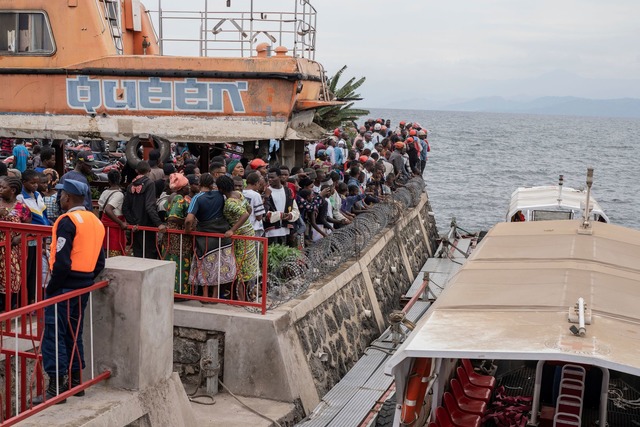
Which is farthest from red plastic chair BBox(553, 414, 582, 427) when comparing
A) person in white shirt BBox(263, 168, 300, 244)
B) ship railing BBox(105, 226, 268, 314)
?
person in white shirt BBox(263, 168, 300, 244)

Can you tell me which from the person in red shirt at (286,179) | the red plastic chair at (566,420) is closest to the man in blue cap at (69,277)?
the red plastic chair at (566,420)

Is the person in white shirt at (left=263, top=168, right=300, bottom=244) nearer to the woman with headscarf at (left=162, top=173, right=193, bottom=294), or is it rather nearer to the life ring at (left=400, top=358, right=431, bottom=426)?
the woman with headscarf at (left=162, top=173, right=193, bottom=294)

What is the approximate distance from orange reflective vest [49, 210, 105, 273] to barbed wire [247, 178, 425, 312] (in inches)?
157

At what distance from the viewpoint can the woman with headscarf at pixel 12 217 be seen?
8641 millimetres

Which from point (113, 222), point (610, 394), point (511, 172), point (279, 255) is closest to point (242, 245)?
point (113, 222)

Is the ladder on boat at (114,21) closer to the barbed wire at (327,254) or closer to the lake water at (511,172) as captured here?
the barbed wire at (327,254)

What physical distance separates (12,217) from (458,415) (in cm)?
500

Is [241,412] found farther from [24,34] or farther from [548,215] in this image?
[548,215]

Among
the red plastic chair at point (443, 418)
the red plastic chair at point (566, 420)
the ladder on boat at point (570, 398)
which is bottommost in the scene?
the red plastic chair at point (443, 418)

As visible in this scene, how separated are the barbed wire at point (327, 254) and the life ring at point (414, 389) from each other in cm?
327

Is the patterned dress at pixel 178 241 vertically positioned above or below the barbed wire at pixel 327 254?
above

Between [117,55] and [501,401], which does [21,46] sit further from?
[501,401]

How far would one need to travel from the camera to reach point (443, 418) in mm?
8789

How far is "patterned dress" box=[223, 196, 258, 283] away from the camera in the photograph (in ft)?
33.8
